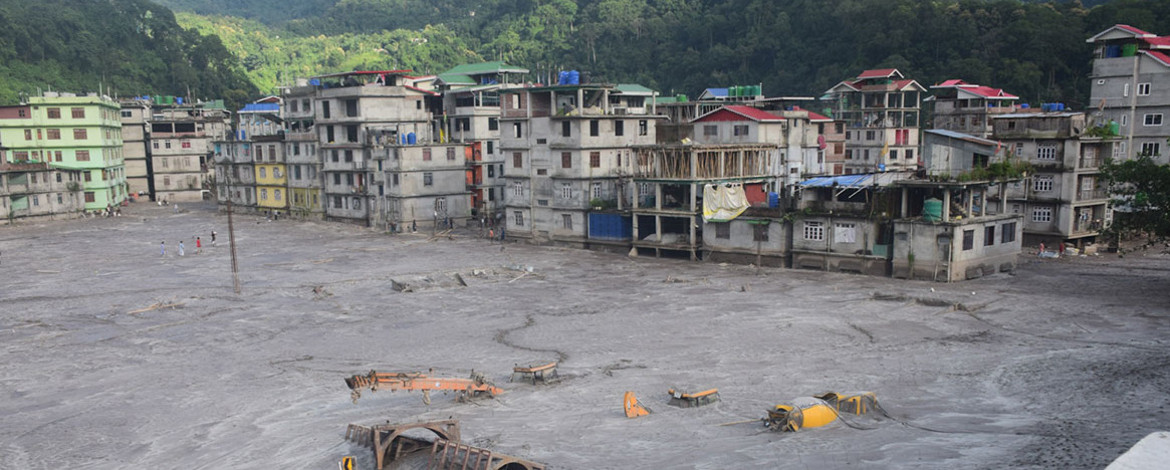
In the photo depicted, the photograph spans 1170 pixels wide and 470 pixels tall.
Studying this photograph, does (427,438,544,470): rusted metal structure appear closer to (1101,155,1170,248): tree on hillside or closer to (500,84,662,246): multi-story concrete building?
(1101,155,1170,248): tree on hillside

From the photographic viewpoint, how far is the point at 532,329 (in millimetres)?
38875

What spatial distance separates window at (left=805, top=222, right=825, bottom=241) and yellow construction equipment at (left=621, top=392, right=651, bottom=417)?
2776 centimetres

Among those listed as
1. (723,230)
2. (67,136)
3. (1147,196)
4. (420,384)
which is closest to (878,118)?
(723,230)

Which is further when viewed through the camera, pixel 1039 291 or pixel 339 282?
pixel 339 282

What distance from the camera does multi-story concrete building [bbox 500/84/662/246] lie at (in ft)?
202

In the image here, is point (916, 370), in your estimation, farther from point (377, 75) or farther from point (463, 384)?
point (377, 75)

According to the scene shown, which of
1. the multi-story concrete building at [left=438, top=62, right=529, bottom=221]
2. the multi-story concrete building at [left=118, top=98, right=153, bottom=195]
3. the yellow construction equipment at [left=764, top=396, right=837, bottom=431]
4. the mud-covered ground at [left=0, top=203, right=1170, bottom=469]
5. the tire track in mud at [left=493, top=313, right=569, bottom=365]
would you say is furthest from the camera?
the multi-story concrete building at [left=118, top=98, right=153, bottom=195]

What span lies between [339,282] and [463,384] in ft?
81.0

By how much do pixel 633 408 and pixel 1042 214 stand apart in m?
43.4

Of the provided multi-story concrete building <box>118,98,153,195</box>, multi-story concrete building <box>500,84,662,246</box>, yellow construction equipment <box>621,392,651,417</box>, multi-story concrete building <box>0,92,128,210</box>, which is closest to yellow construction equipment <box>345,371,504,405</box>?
yellow construction equipment <box>621,392,651,417</box>

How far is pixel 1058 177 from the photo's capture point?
56.6 m

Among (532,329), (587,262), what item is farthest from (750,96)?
(532,329)

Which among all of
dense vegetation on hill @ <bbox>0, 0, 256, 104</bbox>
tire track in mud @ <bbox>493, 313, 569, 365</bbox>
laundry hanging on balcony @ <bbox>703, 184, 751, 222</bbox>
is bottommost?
tire track in mud @ <bbox>493, 313, 569, 365</bbox>

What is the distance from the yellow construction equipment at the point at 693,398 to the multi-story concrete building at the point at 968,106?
63.0m
